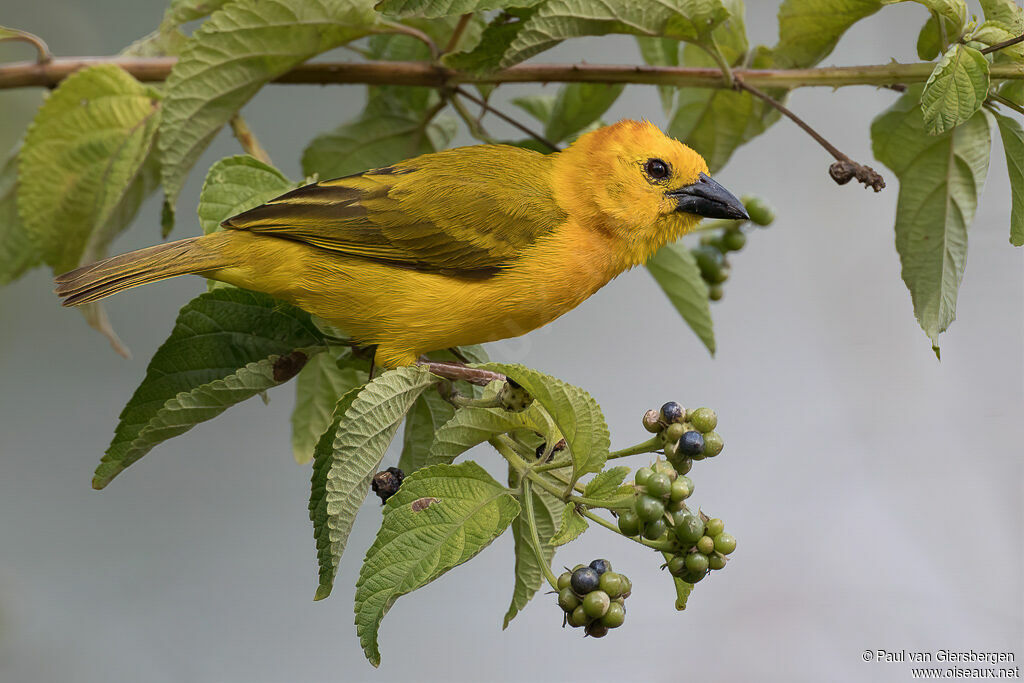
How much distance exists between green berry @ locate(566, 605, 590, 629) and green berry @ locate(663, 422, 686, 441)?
334 mm

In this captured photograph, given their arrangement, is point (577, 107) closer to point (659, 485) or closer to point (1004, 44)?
point (1004, 44)

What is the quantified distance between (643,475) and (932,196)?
4.09ft

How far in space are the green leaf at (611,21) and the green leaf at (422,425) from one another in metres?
0.83

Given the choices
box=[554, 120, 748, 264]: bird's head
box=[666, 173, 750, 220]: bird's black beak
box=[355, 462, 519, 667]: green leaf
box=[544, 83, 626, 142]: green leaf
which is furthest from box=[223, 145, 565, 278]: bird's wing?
box=[355, 462, 519, 667]: green leaf

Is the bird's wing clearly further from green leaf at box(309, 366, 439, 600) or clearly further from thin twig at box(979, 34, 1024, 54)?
thin twig at box(979, 34, 1024, 54)

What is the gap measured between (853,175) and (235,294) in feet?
4.87

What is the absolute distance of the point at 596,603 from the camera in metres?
1.68

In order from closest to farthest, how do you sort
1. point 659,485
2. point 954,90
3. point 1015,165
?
point 659,485, point 954,90, point 1015,165

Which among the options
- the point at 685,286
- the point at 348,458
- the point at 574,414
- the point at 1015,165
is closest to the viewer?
the point at 574,414

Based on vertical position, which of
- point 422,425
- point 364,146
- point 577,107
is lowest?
point 422,425

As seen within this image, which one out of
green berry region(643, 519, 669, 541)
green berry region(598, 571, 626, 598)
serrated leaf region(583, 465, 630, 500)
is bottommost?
green berry region(598, 571, 626, 598)

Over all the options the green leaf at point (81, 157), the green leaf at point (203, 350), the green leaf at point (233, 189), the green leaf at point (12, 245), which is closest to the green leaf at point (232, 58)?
the green leaf at point (233, 189)

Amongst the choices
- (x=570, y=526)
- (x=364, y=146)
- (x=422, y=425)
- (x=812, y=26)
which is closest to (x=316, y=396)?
(x=422, y=425)

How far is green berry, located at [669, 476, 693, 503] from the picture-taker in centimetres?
166
